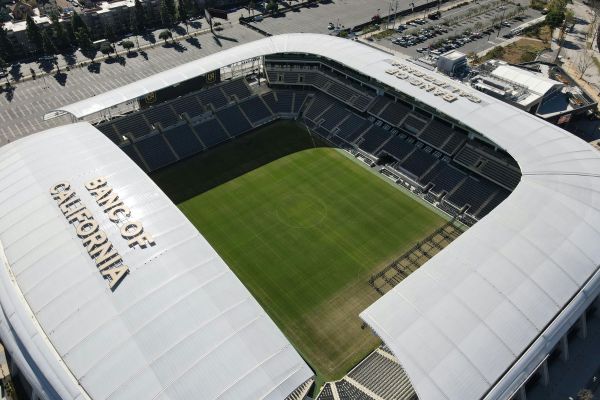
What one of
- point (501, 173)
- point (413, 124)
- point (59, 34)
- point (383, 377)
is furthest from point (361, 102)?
point (59, 34)

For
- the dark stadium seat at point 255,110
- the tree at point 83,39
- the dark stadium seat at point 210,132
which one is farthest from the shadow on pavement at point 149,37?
the dark stadium seat at point 210,132

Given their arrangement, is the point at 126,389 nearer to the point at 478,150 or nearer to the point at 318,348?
the point at 318,348

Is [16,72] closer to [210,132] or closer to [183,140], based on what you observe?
[183,140]

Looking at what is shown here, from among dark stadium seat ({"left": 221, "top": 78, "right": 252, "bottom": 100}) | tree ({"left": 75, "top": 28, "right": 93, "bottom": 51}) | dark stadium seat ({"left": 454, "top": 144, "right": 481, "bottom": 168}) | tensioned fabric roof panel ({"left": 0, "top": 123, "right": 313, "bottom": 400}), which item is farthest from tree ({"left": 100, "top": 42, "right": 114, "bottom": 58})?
dark stadium seat ({"left": 454, "top": 144, "right": 481, "bottom": 168})

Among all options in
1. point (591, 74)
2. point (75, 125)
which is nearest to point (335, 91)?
point (75, 125)

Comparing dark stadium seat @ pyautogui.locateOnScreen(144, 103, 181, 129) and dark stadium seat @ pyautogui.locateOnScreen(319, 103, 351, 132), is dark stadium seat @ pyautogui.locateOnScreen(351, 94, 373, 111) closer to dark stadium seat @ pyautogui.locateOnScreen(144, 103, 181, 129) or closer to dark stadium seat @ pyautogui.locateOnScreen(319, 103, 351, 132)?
dark stadium seat @ pyautogui.locateOnScreen(319, 103, 351, 132)

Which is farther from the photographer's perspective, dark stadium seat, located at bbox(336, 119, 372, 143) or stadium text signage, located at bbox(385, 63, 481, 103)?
dark stadium seat, located at bbox(336, 119, 372, 143)
